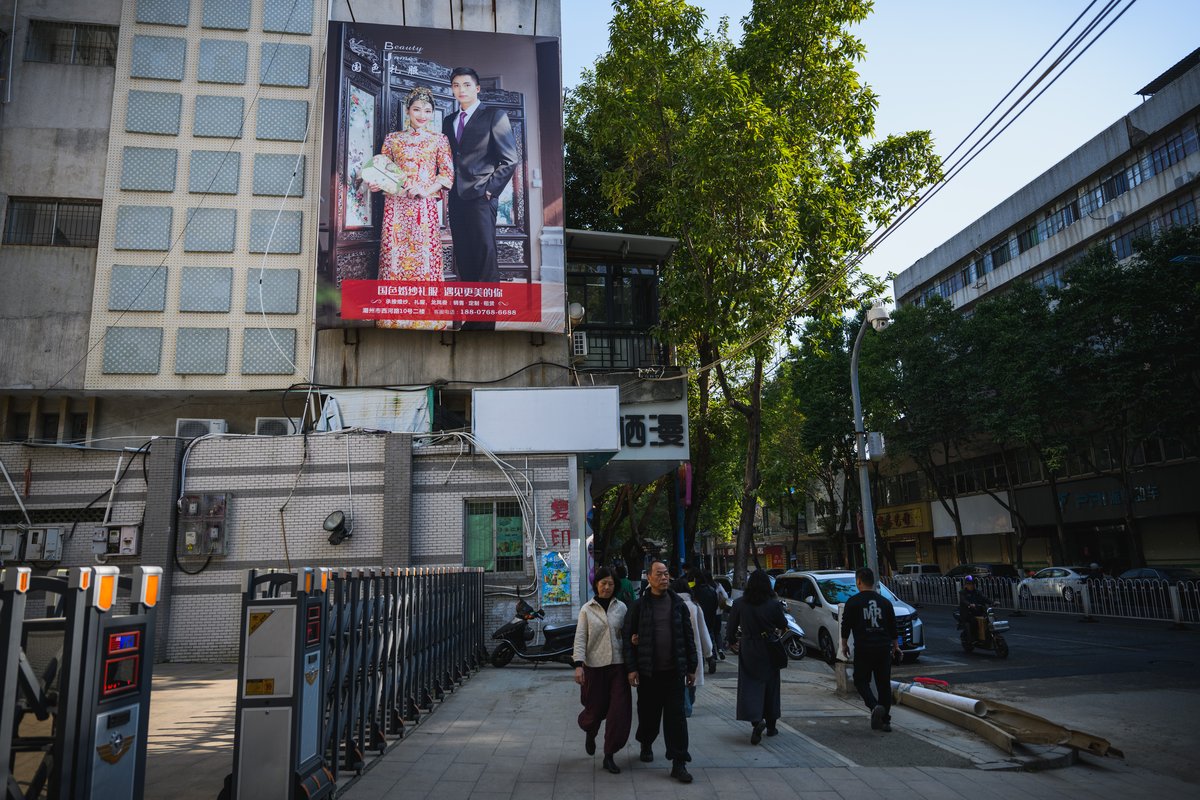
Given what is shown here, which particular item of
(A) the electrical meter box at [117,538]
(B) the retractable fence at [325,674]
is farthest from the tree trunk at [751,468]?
(A) the electrical meter box at [117,538]

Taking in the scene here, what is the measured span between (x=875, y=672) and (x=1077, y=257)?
33.2 metres

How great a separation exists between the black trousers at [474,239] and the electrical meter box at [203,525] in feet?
22.3

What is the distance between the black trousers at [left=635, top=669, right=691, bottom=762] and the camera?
6.61 m

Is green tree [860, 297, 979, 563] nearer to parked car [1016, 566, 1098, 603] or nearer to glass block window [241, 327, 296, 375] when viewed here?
parked car [1016, 566, 1098, 603]

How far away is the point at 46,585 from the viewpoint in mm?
3820

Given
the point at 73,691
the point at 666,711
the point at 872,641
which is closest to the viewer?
the point at 73,691

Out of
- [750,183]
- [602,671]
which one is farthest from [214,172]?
[602,671]

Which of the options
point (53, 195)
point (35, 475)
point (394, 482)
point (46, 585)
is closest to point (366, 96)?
point (53, 195)

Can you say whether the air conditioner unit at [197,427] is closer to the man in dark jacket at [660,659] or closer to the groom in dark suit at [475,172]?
the groom in dark suit at [475,172]

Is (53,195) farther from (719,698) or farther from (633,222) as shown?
(719,698)

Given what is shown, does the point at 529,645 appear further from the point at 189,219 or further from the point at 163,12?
the point at 163,12

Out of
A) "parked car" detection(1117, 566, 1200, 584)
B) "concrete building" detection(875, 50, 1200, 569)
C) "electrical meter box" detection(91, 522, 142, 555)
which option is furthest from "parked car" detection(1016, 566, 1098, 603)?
"electrical meter box" detection(91, 522, 142, 555)

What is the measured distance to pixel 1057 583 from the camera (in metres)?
25.5

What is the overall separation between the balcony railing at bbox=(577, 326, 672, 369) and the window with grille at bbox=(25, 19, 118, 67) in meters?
13.3
